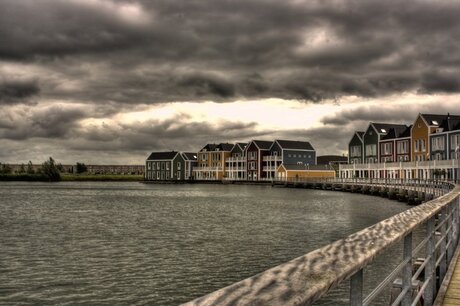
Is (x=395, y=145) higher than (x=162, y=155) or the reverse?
the reverse

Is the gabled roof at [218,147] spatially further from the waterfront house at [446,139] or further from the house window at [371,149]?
the waterfront house at [446,139]

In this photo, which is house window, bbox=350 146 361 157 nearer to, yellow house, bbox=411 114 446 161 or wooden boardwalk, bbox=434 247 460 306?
yellow house, bbox=411 114 446 161

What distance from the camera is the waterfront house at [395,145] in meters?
86.1

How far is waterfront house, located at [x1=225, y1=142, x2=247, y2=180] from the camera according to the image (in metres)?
138

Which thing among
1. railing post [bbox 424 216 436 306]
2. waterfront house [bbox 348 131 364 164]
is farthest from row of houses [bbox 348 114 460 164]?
railing post [bbox 424 216 436 306]

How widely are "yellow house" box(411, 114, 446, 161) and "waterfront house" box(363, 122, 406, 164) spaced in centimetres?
1092

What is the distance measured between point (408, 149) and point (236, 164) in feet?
207

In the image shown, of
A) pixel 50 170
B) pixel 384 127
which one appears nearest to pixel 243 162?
A: pixel 384 127

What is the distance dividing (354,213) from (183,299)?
3130cm

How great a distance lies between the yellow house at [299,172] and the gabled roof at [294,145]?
6.25 m

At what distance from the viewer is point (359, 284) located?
8.38ft

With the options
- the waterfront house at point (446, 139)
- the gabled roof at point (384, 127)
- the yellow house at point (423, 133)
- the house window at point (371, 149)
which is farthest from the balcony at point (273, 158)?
the waterfront house at point (446, 139)

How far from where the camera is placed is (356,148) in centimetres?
10162

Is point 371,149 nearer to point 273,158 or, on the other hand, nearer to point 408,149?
point 408,149
